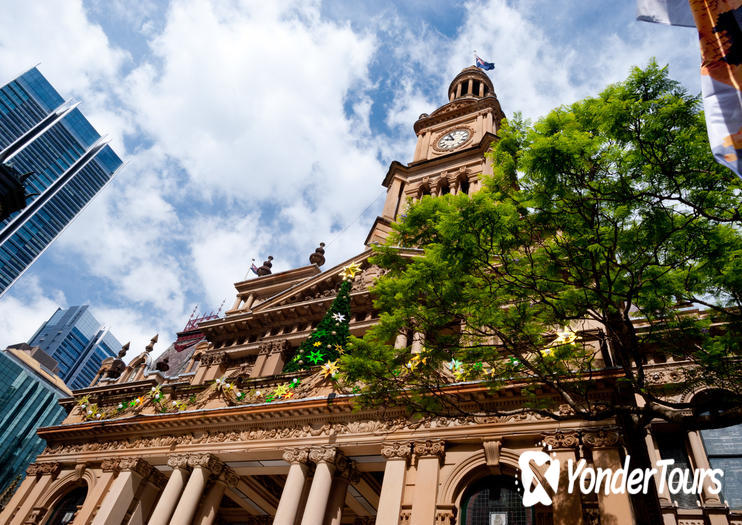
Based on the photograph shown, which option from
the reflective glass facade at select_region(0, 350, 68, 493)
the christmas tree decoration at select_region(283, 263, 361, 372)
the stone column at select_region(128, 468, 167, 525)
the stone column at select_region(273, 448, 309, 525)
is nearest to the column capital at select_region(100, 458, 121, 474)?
the stone column at select_region(128, 468, 167, 525)

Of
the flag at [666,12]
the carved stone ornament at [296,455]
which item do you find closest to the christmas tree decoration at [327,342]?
the carved stone ornament at [296,455]

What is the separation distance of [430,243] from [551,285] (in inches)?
130

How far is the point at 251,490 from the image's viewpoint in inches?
829

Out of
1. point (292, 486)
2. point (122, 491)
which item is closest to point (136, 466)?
point (122, 491)

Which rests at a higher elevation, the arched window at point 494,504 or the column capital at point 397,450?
the column capital at point 397,450

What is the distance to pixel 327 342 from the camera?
73.4 feet

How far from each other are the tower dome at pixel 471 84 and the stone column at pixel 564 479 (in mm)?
38403

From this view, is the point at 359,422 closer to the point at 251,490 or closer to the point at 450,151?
the point at 251,490

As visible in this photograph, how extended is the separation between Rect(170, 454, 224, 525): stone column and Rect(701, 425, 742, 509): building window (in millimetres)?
16861

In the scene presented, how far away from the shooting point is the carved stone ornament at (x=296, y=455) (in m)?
17.4

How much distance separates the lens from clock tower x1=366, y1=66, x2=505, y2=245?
118ft

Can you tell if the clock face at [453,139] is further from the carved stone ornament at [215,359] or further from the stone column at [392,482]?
the stone column at [392,482]

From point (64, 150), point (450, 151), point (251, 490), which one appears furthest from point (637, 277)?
point (64, 150)

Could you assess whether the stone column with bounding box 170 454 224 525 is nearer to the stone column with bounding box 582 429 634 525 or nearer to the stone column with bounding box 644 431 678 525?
the stone column with bounding box 582 429 634 525
